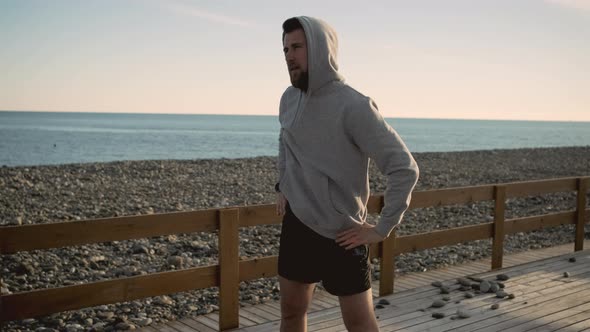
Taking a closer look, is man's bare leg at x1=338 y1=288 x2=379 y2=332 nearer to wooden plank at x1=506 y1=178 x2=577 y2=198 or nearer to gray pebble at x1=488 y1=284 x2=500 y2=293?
gray pebble at x1=488 y1=284 x2=500 y2=293

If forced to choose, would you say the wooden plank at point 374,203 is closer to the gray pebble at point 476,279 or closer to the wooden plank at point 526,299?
the wooden plank at point 526,299

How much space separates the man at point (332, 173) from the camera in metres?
2.40

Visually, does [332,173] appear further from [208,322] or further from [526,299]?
[526,299]

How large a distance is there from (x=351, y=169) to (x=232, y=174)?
1909cm

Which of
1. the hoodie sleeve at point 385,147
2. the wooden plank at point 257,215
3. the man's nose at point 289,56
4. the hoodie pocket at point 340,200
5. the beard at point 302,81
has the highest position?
the man's nose at point 289,56

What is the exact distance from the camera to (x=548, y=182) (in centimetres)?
718

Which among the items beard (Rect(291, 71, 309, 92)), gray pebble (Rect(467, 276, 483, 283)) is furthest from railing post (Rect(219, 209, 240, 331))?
gray pebble (Rect(467, 276, 483, 283))

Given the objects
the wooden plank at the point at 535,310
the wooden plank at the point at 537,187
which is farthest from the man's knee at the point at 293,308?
the wooden plank at the point at 537,187

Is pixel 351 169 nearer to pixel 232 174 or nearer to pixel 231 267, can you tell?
pixel 231 267

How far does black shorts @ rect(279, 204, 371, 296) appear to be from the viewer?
8.20ft

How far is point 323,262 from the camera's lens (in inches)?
99.8

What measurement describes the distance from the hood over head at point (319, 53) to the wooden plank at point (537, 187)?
4.69 meters

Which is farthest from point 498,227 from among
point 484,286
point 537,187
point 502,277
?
point 484,286

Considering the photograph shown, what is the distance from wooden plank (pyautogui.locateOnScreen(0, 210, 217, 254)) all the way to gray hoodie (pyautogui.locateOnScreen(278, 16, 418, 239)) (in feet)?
5.86
